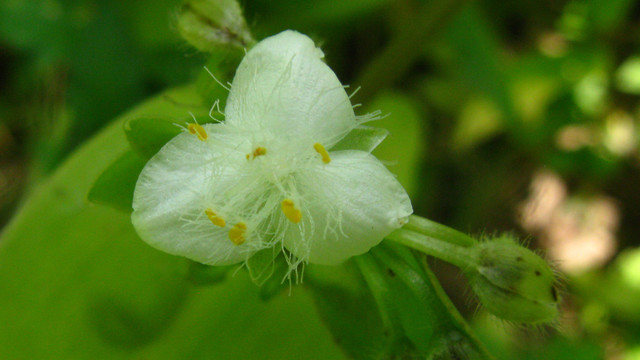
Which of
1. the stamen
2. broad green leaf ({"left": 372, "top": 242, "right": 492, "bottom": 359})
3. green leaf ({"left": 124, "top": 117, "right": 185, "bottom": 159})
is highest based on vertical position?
green leaf ({"left": 124, "top": 117, "right": 185, "bottom": 159})

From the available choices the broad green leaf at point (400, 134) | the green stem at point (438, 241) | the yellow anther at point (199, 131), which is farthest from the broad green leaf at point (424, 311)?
the broad green leaf at point (400, 134)

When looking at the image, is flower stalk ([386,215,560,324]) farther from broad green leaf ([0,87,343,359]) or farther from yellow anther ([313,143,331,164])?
broad green leaf ([0,87,343,359])

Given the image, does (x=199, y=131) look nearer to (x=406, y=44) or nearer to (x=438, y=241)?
(x=438, y=241)

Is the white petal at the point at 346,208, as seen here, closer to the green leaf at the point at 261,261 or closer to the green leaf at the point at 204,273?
the green leaf at the point at 261,261

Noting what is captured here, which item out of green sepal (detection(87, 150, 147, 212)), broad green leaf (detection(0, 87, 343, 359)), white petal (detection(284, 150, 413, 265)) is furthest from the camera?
broad green leaf (detection(0, 87, 343, 359))

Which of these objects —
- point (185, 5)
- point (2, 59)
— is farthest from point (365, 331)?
point (2, 59)

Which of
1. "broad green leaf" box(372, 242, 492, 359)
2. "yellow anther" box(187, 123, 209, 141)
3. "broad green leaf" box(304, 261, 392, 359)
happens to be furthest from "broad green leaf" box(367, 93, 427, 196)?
"yellow anther" box(187, 123, 209, 141)

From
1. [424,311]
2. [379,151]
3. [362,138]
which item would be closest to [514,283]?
[424,311]
